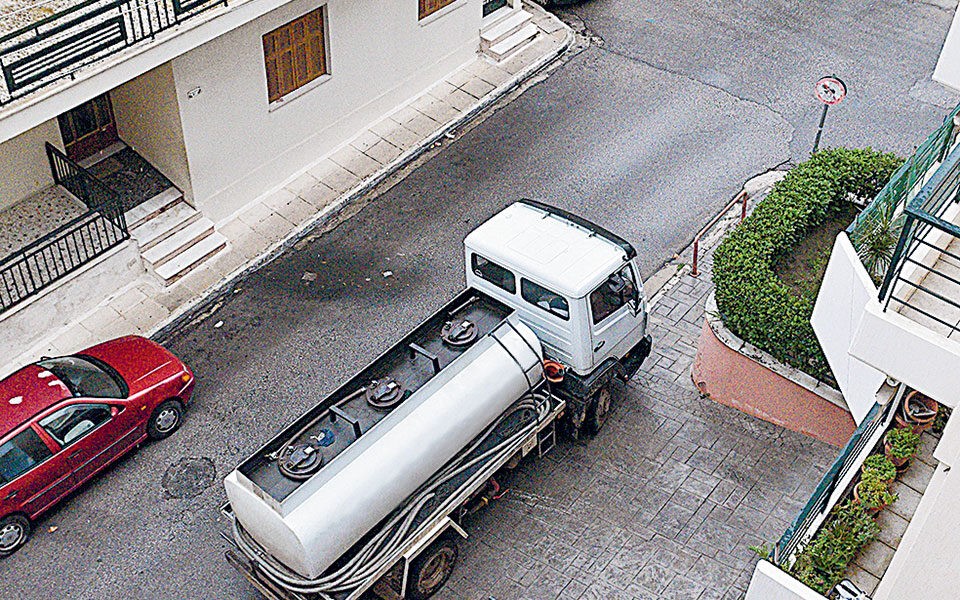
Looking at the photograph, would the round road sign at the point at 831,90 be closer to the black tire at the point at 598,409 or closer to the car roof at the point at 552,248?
the car roof at the point at 552,248

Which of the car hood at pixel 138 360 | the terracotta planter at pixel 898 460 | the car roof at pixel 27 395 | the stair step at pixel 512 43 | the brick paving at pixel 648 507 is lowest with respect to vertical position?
the brick paving at pixel 648 507

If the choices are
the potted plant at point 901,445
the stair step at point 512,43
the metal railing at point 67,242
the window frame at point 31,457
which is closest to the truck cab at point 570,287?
the potted plant at point 901,445

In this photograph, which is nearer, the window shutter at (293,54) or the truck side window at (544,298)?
the truck side window at (544,298)

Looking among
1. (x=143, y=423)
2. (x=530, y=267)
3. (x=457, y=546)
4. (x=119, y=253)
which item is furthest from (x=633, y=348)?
(x=119, y=253)

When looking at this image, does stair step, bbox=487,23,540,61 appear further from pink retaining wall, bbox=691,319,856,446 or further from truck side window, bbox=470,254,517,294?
pink retaining wall, bbox=691,319,856,446

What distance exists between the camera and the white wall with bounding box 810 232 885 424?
9.62 metres

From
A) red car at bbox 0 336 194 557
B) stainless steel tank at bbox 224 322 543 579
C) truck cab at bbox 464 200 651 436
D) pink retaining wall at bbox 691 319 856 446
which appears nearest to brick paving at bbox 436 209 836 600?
pink retaining wall at bbox 691 319 856 446

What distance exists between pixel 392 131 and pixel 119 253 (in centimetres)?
578

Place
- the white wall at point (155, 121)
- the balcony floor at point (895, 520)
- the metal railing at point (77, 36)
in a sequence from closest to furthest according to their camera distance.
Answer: the balcony floor at point (895, 520), the metal railing at point (77, 36), the white wall at point (155, 121)

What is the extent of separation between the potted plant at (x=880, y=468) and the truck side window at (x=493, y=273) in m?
5.32

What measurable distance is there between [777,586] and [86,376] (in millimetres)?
9436

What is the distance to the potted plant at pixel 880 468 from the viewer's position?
9141 mm

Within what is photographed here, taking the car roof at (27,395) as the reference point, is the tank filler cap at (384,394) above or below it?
above

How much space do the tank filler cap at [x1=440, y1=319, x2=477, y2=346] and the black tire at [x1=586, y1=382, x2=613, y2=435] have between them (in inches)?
79.5
